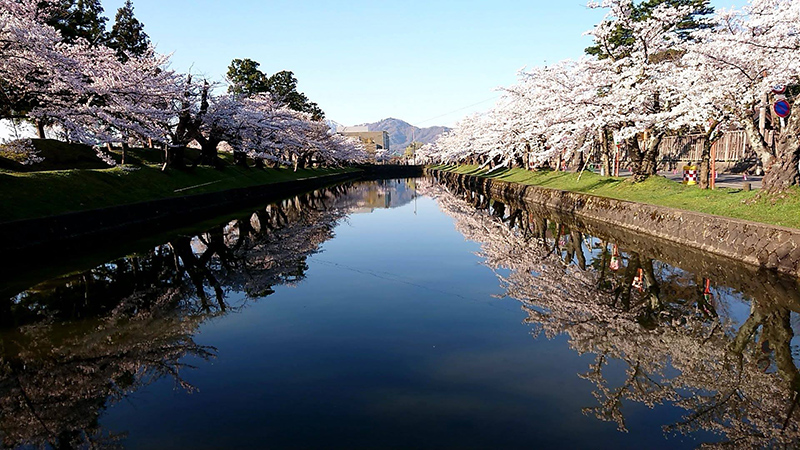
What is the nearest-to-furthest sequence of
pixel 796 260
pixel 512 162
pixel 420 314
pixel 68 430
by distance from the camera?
pixel 68 430 < pixel 420 314 < pixel 796 260 < pixel 512 162

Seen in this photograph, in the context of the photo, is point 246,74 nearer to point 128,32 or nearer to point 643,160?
point 128,32

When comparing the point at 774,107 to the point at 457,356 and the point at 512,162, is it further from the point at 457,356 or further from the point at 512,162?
the point at 512,162

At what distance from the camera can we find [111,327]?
7.52 metres

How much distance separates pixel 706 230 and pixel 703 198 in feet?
9.97

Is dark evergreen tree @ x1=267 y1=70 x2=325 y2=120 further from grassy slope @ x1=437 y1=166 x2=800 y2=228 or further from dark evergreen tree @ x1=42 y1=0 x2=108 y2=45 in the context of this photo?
grassy slope @ x1=437 y1=166 x2=800 y2=228

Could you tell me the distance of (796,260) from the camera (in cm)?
990

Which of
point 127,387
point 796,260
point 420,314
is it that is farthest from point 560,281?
point 127,387

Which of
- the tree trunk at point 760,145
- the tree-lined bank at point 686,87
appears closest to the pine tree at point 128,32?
the tree-lined bank at point 686,87

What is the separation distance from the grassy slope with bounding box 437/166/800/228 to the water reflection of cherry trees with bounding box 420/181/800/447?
1.68 meters

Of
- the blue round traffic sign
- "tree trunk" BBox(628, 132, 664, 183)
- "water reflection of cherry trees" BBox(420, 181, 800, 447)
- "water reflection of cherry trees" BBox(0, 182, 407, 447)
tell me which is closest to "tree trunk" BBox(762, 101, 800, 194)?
the blue round traffic sign

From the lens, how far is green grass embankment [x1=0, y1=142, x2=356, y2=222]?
14586mm

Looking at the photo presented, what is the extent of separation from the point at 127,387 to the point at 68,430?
3.05ft

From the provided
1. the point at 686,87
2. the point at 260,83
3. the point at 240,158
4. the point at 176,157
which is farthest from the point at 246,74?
the point at 686,87

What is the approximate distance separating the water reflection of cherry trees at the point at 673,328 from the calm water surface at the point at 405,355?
4 cm
